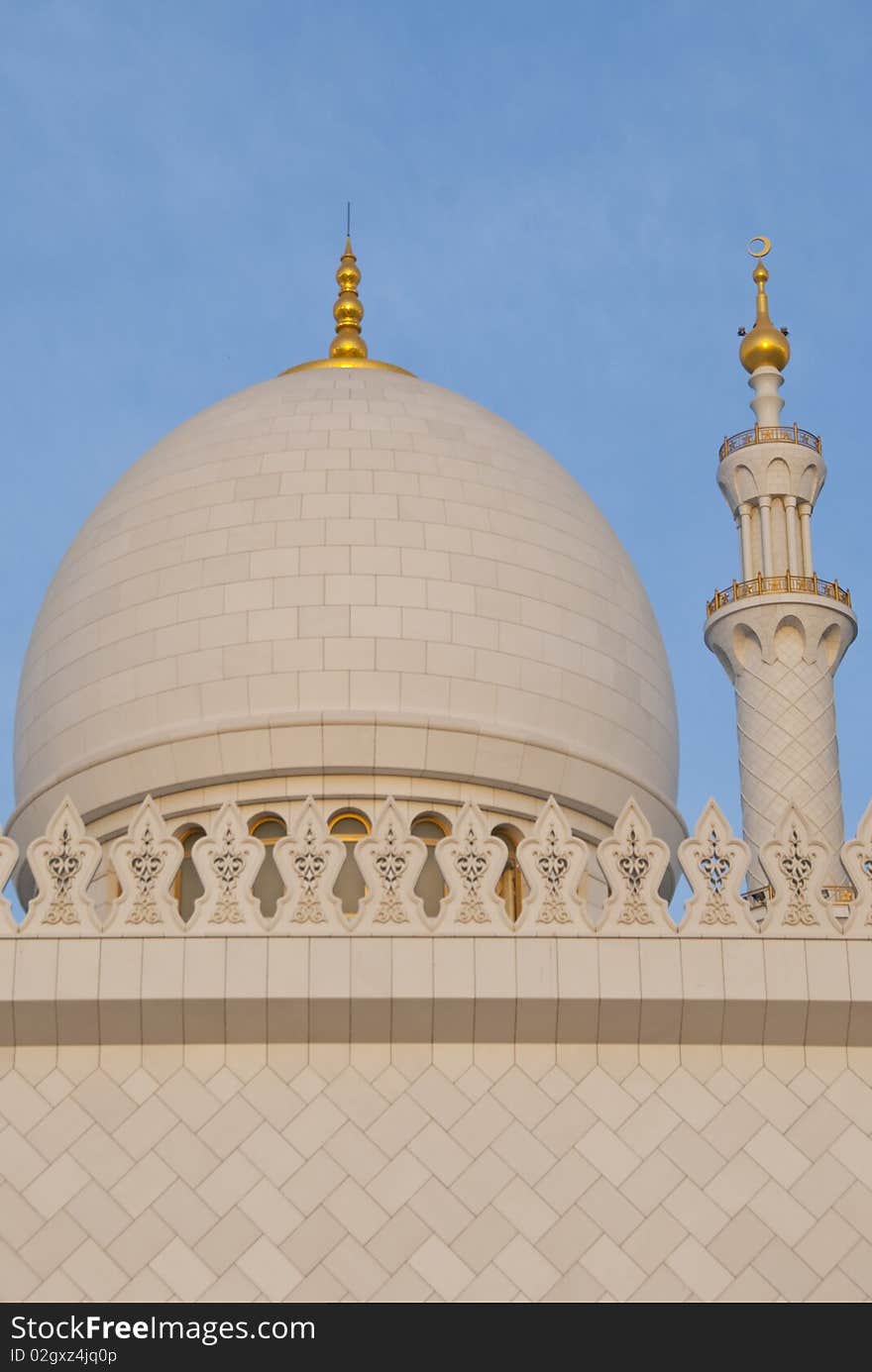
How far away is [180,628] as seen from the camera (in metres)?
16.9

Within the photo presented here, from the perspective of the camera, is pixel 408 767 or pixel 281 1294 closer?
pixel 281 1294

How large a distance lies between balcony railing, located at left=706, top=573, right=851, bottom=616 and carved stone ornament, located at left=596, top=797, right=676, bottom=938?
10.4 meters

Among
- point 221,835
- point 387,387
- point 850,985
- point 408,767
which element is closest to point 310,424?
point 387,387

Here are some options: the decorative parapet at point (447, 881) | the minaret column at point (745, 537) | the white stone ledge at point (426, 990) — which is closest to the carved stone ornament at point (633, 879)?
the decorative parapet at point (447, 881)

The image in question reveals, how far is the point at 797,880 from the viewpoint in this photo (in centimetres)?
1216

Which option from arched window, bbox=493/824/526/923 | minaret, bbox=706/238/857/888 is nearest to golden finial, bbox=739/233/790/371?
minaret, bbox=706/238/857/888

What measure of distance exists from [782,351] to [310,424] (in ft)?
24.9

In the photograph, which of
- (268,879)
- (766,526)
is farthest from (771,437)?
(268,879)

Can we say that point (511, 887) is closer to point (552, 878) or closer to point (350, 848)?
point (350, 848)

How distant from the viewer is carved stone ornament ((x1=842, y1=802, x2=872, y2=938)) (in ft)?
39.7

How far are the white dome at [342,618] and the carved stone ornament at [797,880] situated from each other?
436 cm

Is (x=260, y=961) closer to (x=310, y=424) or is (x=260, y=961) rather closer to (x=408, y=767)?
(x=408, y=767)

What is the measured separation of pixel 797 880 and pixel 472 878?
1867mm

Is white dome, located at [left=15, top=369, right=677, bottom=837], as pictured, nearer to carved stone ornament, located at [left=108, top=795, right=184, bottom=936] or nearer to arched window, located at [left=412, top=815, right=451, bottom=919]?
arched window, located at [left=412, top=815, right=451, bottom=919]
